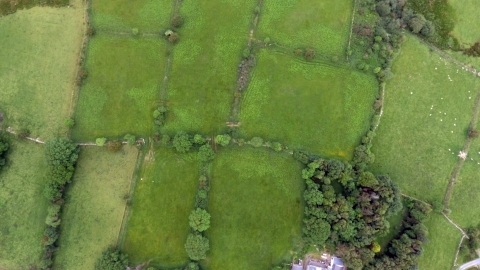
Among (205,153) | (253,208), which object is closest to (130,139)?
(205,153)

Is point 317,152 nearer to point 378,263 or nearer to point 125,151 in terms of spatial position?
point 378,263

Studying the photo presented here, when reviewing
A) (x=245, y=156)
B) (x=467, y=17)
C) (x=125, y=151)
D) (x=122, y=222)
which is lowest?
(x=122, y=222)

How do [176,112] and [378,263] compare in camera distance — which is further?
[176,112]

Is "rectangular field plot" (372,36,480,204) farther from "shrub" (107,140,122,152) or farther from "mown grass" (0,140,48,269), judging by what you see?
"mown grass" (0,140,48,269)

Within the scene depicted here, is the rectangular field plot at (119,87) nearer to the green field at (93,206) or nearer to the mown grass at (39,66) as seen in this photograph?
the mown grass at (39,66)

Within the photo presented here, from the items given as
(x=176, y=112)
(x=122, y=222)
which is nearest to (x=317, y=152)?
(x=176, y=112)
